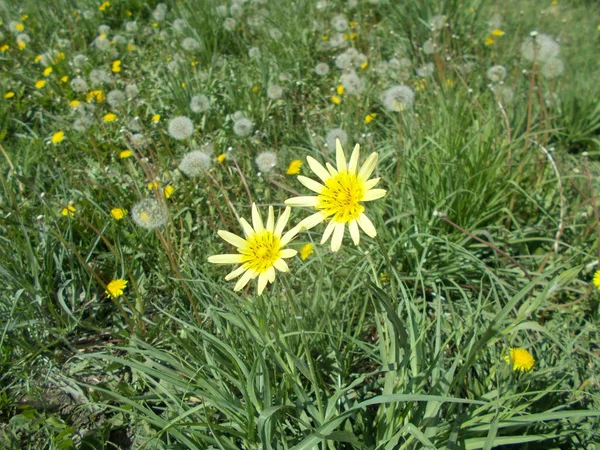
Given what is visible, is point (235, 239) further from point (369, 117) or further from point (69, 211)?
point (369, 117)

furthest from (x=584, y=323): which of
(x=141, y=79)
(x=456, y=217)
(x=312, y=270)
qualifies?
(x=141, y=79)

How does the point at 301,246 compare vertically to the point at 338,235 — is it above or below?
below

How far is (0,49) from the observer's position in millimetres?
4215

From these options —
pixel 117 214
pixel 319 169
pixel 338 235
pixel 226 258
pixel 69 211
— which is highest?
pixel 319 169

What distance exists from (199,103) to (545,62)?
237 cm

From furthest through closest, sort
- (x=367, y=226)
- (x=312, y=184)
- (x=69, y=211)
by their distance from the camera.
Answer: (x=69, y=211)
(x=312, y=184)
(x=367, y=226)

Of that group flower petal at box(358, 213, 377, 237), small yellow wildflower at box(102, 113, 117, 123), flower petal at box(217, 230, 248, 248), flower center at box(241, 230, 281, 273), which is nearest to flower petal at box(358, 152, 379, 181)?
flower petal at box(358, 213, 377, 237)

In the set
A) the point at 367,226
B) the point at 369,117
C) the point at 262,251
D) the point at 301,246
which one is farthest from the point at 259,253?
the point at 369,117

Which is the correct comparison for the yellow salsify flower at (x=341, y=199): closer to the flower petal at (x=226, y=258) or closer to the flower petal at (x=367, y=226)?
the flower petal at (x=367, y=226)

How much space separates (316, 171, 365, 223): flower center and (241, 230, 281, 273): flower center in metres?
0.19

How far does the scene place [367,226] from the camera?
131cm

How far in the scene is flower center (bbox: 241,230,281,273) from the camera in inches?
57.9

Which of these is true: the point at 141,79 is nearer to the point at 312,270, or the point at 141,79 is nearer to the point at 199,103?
the point at 199,103

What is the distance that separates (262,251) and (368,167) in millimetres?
435
